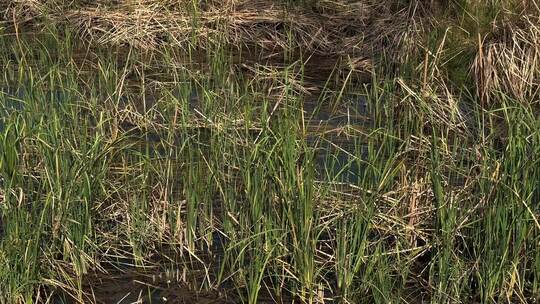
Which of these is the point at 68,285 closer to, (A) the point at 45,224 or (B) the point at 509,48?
(A) the point at 45,224

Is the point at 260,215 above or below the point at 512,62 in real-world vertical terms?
above

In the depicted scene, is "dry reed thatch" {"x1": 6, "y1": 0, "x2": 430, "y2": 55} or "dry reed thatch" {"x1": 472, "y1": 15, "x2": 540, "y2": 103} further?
"dry reed thatch" {"x1": 6, "y1": 0, "x2": 430, "y2": 55}

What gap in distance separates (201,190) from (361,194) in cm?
74

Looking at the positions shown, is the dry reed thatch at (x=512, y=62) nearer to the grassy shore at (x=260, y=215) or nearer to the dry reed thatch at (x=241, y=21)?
the grassy shore at (x=260, y=215)

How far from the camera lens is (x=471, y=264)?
413cm

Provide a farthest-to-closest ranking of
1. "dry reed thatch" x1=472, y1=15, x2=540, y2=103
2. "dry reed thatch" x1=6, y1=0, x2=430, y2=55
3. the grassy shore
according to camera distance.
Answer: "dry reed thatch" x1=6, y1=0, x2=430, y2=55
"dry reed thatch" x1=472, y1=15, x2=540, y2=103
the grassy shore

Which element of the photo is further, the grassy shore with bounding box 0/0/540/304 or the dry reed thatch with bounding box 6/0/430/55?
the dry reed thatch with bounding box 6/0/430/55

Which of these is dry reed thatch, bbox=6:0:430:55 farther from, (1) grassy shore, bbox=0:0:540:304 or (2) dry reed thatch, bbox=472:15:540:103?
(1) grassy shore, bbox=0:0:540:304

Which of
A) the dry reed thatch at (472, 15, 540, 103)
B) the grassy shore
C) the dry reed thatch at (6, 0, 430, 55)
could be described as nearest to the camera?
the grassy shore

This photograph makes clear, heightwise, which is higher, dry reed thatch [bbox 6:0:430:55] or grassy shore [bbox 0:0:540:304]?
grassy shore [bbox 0:0:540:304]

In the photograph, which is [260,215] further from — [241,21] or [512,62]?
[241,21]

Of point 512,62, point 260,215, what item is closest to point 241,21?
point 512,62

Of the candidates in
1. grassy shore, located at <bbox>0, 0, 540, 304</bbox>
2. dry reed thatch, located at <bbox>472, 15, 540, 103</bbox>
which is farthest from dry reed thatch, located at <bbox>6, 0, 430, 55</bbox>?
grassy shore, located at <bbox>0, 0, 540, 304</bbox>

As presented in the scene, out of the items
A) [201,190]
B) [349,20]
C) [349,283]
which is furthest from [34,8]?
[349,283]
